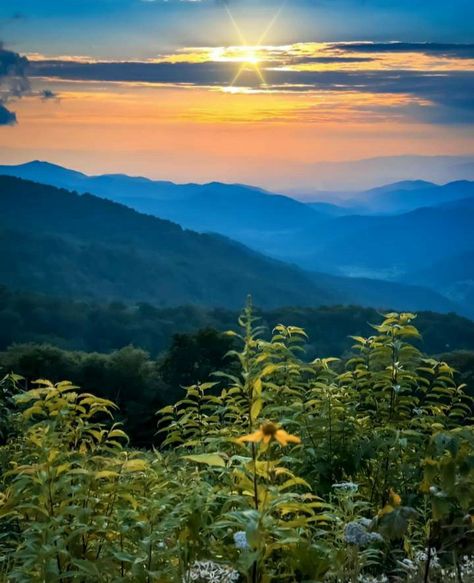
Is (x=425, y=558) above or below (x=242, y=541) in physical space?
above

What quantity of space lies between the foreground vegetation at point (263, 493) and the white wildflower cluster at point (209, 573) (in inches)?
0.5

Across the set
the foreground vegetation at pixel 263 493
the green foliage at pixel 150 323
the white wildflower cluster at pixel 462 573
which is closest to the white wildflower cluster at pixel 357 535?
the foreground vegetation at pixel 263 493

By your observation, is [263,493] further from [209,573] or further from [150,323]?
[150,323]

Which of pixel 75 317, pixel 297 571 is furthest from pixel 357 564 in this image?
pixel 75 317

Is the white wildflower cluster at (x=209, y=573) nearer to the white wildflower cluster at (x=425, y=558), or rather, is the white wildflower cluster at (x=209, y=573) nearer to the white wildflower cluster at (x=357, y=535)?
the white wildflower cluster at (x=357, y=535)

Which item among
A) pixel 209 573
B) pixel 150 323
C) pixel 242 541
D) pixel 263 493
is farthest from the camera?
pixel 150 323

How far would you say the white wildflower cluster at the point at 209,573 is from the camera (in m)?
4.77

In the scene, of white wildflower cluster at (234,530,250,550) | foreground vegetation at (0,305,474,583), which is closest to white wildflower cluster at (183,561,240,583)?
foreground vegetation at (0,305,474,583)

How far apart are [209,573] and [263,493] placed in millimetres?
881

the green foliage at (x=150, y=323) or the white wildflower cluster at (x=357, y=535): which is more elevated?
the green foliage at (x=150, y=323)

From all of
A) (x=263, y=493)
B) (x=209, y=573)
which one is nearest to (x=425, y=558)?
(x=209, y=573)

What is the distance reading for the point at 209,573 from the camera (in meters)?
4.81

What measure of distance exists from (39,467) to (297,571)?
1.74 metres

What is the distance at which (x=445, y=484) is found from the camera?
4.09 m
